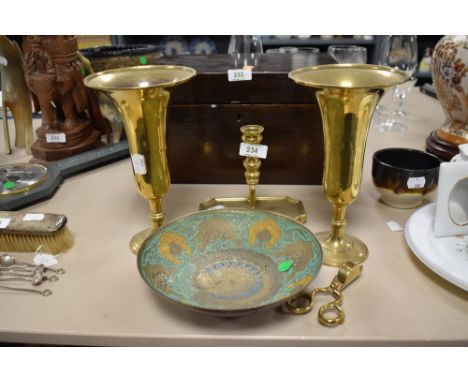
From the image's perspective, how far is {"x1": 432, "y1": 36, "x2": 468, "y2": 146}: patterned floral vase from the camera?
983 millimetres

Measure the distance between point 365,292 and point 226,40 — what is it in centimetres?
213

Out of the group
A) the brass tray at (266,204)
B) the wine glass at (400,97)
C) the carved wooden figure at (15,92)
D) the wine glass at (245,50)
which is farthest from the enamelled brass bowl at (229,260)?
the wine glass at (400,97)

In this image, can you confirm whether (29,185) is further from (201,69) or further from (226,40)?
(226,40)

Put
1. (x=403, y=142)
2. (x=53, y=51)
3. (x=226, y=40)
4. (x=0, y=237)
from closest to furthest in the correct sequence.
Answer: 1. (x=0, y=237)
2. (x=53, y=51)
3. (x=403, y=142)
4. (x=226, y=40)

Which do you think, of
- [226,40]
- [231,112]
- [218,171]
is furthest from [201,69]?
[226,40]

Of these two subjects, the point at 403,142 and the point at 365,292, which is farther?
the point at 403,142

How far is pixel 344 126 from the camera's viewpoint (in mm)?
659

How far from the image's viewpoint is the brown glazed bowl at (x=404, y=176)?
85cm

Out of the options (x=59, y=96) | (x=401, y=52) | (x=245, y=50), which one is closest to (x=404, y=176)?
(x=245, y=50)

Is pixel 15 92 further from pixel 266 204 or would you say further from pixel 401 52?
pixel 401 52

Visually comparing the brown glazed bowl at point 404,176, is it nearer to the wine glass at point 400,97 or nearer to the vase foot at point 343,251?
the vase foot at point 343,251

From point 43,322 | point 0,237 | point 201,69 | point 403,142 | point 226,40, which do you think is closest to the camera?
point 43,322

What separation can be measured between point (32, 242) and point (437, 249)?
0.72m

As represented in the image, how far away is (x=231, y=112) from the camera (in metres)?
0.95
